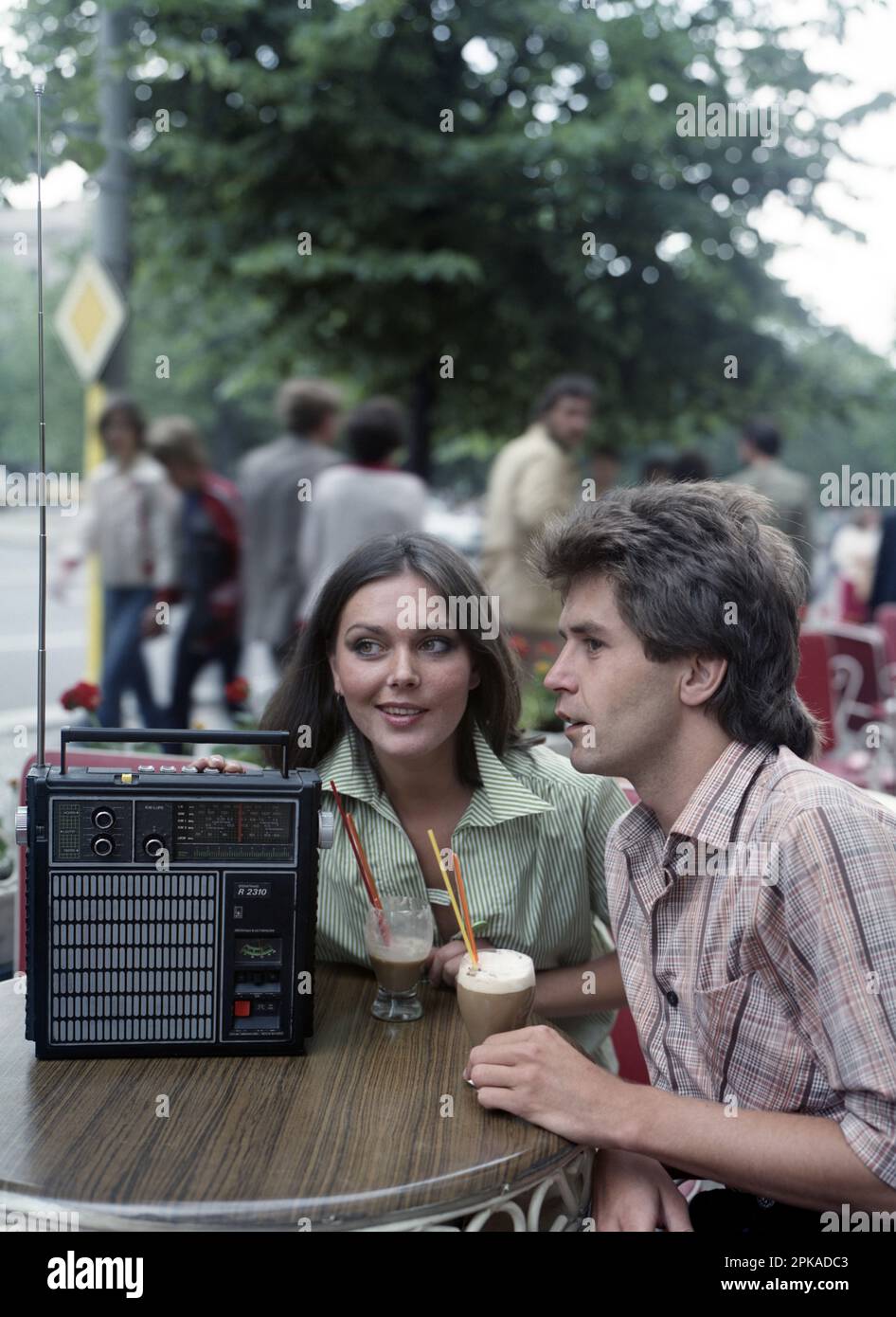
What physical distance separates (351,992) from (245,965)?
35 cm

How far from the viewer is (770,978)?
1661mm

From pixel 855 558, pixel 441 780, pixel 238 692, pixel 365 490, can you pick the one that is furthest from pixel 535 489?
pixel 855 558

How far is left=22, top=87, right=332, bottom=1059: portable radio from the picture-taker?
1.67m

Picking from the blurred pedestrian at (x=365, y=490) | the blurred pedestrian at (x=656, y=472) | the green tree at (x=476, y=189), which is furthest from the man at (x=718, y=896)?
the green tree at (x=476, y=189)

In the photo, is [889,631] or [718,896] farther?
[889,631]

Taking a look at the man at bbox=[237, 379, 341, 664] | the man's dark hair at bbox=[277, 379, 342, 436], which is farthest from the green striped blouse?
the man's dark hair at bbox=[277, 379, 342, 436]

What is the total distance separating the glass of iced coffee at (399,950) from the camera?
1.92 meters

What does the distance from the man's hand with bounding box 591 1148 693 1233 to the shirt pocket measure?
0.14m

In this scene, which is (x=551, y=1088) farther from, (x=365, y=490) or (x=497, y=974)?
(x=365, y=490)

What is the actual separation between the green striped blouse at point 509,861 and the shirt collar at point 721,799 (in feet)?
1.48

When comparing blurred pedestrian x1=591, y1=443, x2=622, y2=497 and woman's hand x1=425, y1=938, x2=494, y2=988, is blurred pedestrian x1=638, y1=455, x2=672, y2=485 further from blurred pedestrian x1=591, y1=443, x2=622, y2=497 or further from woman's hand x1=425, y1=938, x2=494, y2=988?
woman's hand x1=425, y1=938, x2=494, y2=988

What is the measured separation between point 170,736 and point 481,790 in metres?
0.70

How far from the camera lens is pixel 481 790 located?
7.45ft
